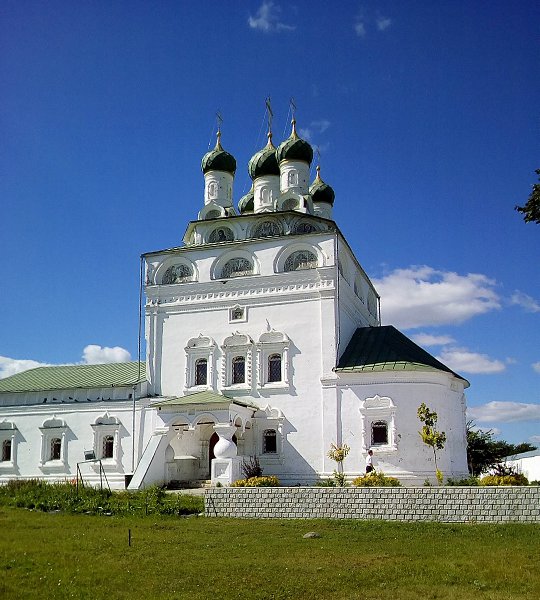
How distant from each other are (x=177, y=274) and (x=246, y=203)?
5023 mm

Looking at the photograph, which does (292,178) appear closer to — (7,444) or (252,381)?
(252,381)

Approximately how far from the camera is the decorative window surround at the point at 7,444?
73.3 feet

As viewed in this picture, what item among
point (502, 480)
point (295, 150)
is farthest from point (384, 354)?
point (295, 150)

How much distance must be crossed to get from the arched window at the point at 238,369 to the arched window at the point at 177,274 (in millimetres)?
3246

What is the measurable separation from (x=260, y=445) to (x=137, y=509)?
18.9 ft

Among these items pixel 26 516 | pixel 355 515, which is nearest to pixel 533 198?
pixel 355 515

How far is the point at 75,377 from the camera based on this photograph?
2342 centimetres

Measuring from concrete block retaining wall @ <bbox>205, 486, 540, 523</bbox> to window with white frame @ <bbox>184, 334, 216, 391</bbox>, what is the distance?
6.48 m

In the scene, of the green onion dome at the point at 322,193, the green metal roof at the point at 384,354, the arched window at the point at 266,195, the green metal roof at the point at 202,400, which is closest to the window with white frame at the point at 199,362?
the green metal roof at the point at 202,400

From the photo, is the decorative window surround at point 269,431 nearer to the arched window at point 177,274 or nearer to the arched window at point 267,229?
the arched window at point 177,274

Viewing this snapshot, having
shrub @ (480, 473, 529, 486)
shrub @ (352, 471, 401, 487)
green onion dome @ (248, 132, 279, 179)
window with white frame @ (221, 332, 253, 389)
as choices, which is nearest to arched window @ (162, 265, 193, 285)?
window with white frame @ (221, 332, 253, 389)

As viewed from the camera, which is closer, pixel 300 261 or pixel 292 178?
pixel 300 261

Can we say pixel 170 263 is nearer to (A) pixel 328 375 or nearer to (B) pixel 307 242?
(B) pixel 307 242

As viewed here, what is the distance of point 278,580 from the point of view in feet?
28.6
